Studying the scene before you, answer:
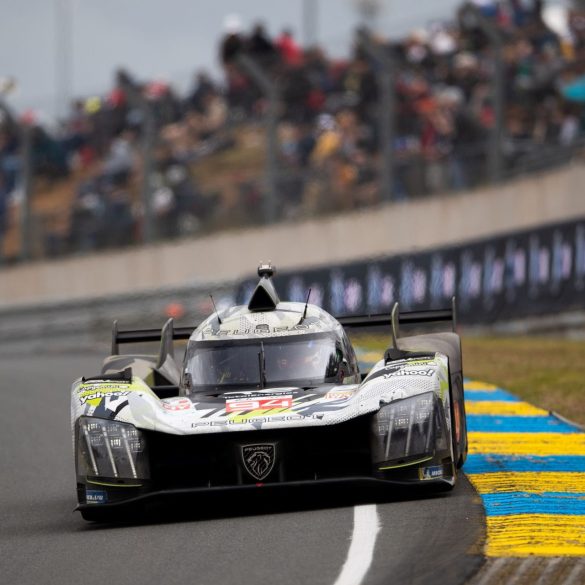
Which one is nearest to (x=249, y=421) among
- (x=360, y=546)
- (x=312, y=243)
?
(x=360, y=546)

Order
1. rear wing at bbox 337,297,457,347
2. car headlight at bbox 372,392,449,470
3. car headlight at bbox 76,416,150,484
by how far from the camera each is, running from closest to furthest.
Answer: car headlight at bbox 372,392,449,470, car headlight at bbox 76,416,150,484, rear wing at bbox 337,297,457,347

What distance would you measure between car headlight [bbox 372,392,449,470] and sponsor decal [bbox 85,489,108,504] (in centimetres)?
154

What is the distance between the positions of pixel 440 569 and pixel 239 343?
362 cm

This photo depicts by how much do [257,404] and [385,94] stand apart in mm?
14995

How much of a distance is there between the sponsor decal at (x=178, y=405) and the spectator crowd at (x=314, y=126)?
1287 centimetres

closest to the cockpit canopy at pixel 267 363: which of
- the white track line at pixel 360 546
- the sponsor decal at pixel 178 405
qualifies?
the sponsor decal at pixel 178 405

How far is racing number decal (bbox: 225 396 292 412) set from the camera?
8.73 m

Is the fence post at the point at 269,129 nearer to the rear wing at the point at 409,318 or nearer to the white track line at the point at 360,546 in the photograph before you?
the rear wing at the point at 409,318

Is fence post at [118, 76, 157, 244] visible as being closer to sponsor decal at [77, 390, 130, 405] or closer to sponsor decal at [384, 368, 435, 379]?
sponsor decal at [77, 390, 130, 405]

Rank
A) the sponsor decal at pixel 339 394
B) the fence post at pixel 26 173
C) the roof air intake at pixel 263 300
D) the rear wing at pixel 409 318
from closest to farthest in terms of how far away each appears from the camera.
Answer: the sponsor decal at pixel 339 394 → the roof air intake at pixel 263 300 → the rear wing at pixel 409 318 → the fence post at pixel 26 173

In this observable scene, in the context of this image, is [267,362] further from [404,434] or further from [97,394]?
[404,434]

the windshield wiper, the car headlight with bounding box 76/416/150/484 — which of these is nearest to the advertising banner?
the windshield wiper

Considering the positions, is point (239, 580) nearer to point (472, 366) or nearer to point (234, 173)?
point (472, 366)

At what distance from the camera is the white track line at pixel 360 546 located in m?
6.43
